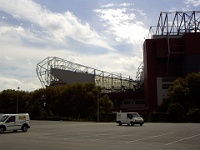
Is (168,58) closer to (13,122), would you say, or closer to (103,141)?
(13,122)

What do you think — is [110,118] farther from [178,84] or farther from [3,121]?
[3,121]

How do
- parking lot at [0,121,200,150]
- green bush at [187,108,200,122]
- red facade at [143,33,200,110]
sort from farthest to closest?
red facade at [143,33,200,110] < green bush at [187,108,200,122] < parking lot at [0,121,200,150]

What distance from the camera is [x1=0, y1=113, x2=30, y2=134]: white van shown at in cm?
3195

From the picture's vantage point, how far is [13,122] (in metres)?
32.8

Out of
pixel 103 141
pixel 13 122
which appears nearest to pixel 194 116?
pixel 13 122

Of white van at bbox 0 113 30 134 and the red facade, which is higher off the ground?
the red facade

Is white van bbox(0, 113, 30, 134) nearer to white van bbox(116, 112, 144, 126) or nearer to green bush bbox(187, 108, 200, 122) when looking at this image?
white van bbox(116, 112, 144, 126)

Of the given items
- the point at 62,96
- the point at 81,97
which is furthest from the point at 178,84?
the point at 62,96

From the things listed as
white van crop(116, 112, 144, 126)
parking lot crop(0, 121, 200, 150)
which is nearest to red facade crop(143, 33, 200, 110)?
white van crop(116, 112, 144, 126)

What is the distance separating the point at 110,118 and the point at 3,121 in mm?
44537

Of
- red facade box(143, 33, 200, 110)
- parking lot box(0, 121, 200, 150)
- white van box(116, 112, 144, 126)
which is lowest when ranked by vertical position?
parking lot box(0, 121, 200, 150)

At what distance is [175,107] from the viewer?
237ft

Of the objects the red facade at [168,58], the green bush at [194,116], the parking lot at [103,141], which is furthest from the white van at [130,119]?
the red facade at [168,58]

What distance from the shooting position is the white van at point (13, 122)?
105 ft
